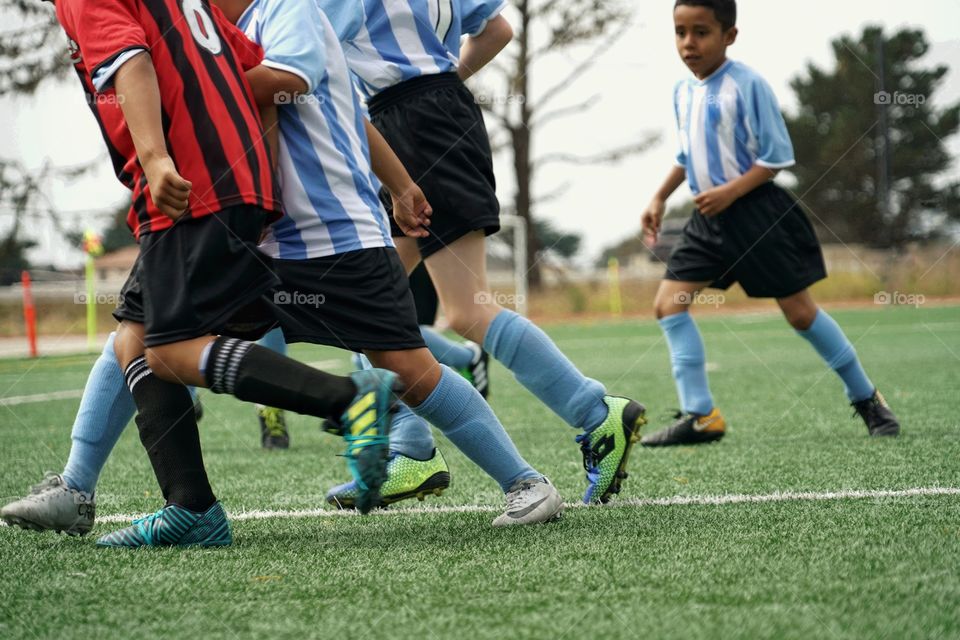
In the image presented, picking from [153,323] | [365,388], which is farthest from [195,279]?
[365,388]

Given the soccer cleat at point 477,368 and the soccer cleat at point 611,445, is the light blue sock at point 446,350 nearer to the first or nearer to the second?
the soccer cleat at point 477,368

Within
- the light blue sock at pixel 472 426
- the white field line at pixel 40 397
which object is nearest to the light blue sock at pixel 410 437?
the light blue sock at pixel 472 426

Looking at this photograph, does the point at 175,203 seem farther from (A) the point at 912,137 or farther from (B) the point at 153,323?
(A) the point at 912,137

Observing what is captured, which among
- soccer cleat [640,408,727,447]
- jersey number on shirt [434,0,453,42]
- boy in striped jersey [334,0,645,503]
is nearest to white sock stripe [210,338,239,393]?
boy in striped jersey [334,0,645,503]

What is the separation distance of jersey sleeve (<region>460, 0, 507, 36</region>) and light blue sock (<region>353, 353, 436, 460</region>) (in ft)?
3.52

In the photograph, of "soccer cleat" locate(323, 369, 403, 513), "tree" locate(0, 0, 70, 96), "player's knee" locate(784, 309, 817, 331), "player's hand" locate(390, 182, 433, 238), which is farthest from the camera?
"tree" locate(0, 0, 70, 96)

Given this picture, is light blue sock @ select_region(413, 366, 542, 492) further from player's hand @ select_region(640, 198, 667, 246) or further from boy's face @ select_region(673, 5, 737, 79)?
boy's face @ select_region(673, 5, 737, 79)

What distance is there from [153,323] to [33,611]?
619 mm

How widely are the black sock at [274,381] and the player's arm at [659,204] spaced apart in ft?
8.72

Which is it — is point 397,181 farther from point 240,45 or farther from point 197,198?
point 197,198

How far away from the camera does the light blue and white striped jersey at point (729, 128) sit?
14.6 ft

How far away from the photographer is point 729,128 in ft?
15.0

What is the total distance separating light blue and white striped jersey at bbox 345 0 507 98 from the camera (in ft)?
10.2

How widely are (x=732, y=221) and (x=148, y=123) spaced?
9.37ft
